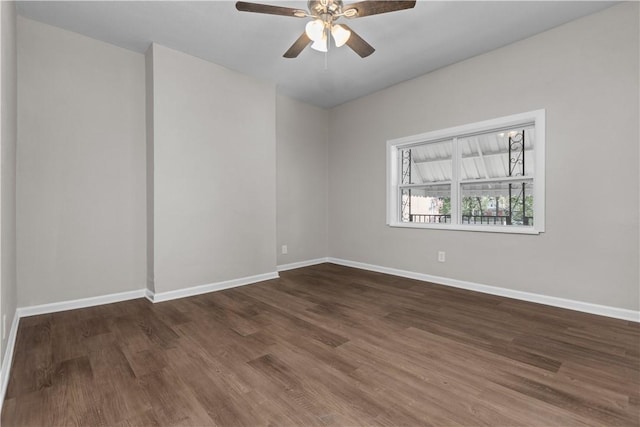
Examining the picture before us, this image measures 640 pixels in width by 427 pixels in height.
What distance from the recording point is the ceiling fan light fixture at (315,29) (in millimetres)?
2361

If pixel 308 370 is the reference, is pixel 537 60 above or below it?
above

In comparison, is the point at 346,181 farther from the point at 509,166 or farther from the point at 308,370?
the point at 308,370

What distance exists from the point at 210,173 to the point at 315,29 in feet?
6.76

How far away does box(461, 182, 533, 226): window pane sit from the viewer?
3.34 m

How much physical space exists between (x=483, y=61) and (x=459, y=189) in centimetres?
152

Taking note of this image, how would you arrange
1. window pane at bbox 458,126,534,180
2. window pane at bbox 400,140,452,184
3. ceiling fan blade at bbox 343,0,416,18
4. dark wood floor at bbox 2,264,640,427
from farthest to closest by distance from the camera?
window pane at bbox 400,140,452,184, window pane at bbox 458,126,534,180, ceiling fan blade at bbox 343,0,416,18, dark wood floor at bbox 2,264,640,427

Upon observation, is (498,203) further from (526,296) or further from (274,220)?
(274,220)

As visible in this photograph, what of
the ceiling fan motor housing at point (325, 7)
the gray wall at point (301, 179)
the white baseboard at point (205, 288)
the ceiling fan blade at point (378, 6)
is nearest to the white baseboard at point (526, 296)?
the gray wall at point (301, 179)

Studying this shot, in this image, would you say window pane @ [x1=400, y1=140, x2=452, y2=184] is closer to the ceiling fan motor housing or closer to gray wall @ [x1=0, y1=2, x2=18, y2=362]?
the ceiling fan motor housing

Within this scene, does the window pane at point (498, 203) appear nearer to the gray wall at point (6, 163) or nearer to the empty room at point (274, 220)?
the empty room at point (274, 220)

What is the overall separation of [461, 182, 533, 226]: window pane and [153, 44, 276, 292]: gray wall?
263 centimetres

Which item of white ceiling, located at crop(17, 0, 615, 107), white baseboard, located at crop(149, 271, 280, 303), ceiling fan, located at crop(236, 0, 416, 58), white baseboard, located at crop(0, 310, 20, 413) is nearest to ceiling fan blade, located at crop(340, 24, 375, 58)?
ceiling fan, located at crop(236, 0, 416, 58)

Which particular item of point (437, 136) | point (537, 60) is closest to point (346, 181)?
point (437, 136)

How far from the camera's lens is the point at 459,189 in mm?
3867
